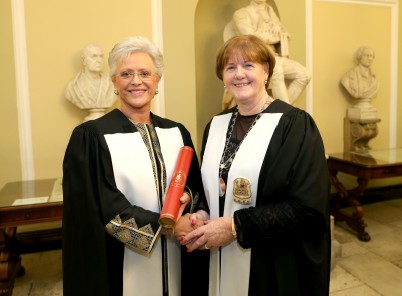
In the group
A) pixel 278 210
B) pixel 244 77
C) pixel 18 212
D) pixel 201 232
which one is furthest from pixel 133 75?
pixel 18 212

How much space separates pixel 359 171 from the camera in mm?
4059

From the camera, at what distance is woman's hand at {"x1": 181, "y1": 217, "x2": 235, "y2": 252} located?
1504 millimetres

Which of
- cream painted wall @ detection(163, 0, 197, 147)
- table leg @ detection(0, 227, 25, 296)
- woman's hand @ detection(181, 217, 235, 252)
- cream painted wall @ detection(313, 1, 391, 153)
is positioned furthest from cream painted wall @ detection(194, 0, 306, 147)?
woman's hand @ detection(181, 217, 235, 252)

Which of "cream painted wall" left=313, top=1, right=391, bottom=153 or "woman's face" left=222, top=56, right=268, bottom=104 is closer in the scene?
"woman's face" left=222, top=56, right=268, bottom=104

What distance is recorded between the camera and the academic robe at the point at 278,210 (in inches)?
56.9

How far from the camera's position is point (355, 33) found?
5.00 m

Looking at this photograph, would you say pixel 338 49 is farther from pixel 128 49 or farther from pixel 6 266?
pixel 6 266

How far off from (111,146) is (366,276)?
270cm

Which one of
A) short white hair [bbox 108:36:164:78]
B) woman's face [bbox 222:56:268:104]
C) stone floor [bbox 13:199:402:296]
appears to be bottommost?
stone floor [bbox 13:199:402:296]

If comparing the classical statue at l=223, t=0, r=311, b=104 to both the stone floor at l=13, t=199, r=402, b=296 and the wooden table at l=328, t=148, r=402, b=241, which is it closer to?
the wooden table at l=328, t=148, r=402, b=241

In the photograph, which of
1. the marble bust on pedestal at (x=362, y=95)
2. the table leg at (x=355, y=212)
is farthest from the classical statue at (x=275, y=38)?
the table leg at (x=355, y=212)

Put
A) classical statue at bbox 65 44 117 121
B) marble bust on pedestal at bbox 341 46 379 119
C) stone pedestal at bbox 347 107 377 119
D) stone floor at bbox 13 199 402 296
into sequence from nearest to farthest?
1. stone floor at bbox 13 199 402 296
2. classical statue at bbox 65 44 117 121
3. marble bust on pedestal at bbox 341 46 379 119
4. stone pedestal at bbox 347 107 377 119

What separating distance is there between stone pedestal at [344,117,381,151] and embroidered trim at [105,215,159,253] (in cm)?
408

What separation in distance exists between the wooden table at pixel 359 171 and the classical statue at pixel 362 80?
2.51 feet
